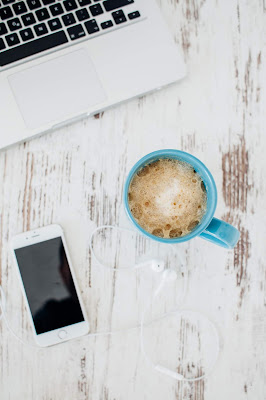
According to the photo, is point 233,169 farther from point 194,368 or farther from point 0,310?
point 0,310

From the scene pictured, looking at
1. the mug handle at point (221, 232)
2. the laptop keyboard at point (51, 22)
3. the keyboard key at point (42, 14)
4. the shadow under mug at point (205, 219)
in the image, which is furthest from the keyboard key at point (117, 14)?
the mug handle at point (221, 232)

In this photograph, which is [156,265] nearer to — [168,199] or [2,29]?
[168,199]

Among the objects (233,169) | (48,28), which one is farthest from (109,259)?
(48,28)

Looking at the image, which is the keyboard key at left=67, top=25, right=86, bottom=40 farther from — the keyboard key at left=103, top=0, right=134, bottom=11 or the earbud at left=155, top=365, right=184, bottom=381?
the earbud at left=155, top=365, right=184, bottom=381

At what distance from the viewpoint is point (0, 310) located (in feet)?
2.29

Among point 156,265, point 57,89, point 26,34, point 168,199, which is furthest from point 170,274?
point 26,34

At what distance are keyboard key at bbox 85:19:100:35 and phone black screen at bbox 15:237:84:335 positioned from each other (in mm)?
350

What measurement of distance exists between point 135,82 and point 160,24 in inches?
4.3

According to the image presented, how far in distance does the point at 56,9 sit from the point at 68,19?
0.08ft

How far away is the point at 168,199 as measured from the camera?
637 mm

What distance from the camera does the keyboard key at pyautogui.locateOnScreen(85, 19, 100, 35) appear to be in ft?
2.29

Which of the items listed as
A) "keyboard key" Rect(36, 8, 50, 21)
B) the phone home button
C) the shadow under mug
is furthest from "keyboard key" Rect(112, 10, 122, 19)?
the phone home button

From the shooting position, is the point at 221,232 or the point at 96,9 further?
the point at 96,9

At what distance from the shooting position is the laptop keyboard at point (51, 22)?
0.68m
